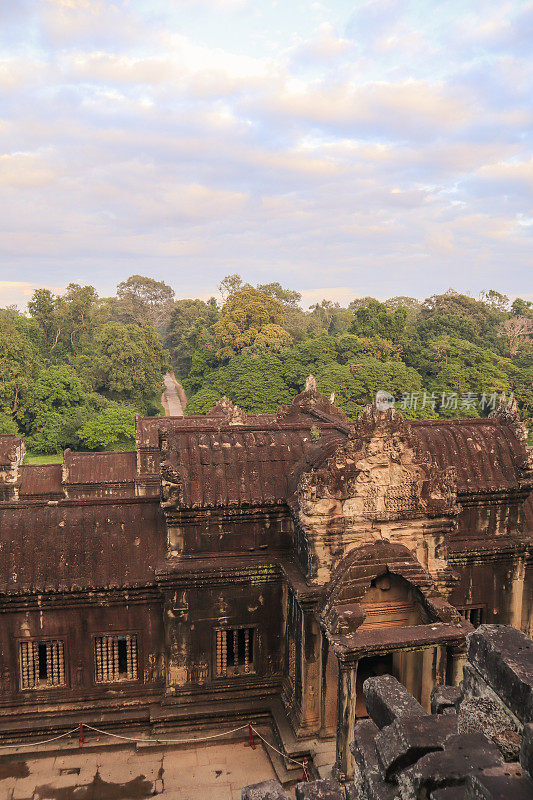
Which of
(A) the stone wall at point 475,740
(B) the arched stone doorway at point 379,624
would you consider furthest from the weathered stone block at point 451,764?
(B) the arched stone doorway at point 379,624

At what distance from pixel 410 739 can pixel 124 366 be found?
Answer: 69260 millimetres

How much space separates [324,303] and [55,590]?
123192 mm

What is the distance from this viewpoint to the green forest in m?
60.8

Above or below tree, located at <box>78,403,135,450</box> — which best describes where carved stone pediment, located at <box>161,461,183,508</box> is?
above

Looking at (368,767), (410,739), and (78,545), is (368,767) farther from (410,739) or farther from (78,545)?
(78,545)

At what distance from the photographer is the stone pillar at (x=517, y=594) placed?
667 inches

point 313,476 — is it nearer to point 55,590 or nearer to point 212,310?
point 55,590

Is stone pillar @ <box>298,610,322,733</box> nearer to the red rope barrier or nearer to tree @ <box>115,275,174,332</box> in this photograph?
the red rope barrier

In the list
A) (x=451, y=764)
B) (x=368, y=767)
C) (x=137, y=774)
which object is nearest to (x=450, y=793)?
(x=451, y=764)

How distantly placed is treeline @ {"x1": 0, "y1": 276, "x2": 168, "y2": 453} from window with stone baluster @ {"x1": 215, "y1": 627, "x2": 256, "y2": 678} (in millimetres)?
44928

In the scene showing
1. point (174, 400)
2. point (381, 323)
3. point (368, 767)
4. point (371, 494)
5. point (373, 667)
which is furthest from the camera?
point (174, 400)

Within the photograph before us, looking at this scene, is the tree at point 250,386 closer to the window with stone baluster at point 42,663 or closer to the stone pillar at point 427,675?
the window with stone baluster at point 42,663

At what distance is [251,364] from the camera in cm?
6875

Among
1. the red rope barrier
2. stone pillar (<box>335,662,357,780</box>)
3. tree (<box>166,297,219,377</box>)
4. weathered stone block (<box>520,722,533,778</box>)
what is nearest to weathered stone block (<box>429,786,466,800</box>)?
weathered stone block (<box>520,722,533,778</box>)
